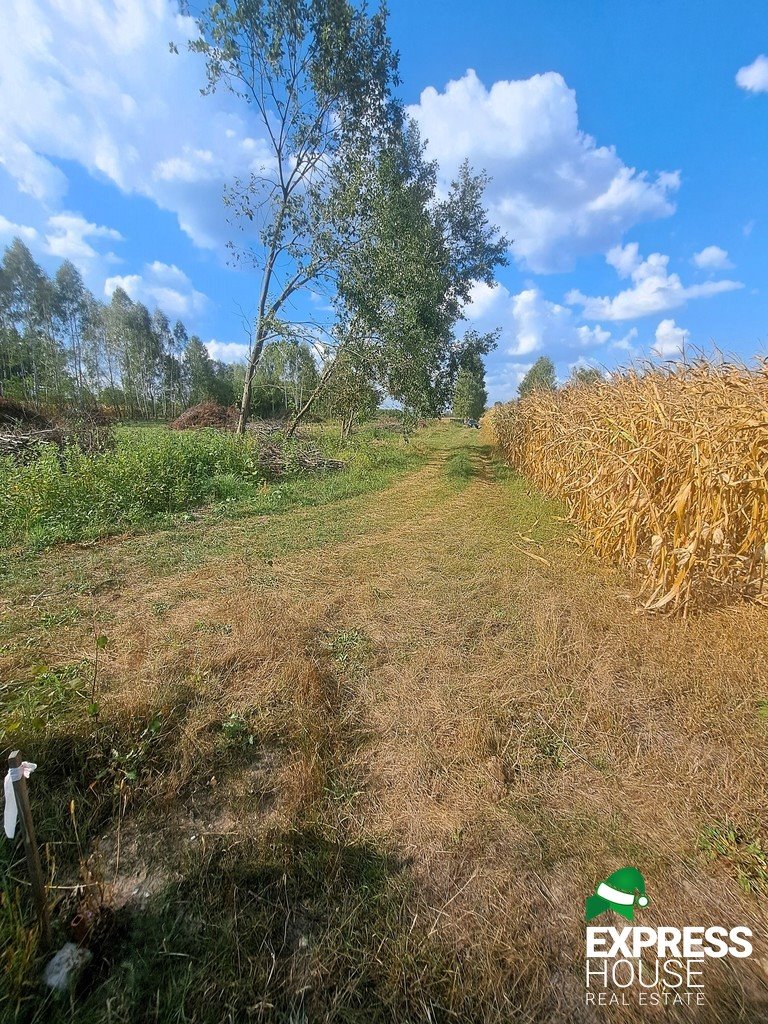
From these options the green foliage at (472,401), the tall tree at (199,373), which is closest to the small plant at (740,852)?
the green foliage at (472,401)

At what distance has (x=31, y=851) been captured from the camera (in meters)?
1.22

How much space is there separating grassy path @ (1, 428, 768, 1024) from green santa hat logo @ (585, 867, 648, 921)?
48mm

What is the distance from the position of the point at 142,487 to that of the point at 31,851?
6.15 metres

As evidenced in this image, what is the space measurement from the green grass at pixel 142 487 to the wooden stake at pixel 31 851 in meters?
4.78

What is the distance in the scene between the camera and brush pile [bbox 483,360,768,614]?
10.5ft

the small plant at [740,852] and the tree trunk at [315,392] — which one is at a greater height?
the tree trunk at [315,392]

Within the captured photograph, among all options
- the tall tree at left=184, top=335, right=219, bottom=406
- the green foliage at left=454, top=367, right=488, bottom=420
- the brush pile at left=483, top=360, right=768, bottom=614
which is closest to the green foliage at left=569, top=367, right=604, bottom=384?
the brush pile at left=483, top=360, right=768, bottom=614

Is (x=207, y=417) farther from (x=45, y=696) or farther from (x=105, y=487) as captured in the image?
(x=45, y=696)

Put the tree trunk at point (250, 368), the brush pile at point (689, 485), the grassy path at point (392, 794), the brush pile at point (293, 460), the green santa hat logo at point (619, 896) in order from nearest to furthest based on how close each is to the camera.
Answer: the grassy path at point (392, 794), the green santa hat logo at point (619, 896), the brush pile at point (689, 485), the brush pile at point (293, 460), the tree trunk at point (250, 368)

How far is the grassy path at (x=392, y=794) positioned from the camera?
4.30 feet

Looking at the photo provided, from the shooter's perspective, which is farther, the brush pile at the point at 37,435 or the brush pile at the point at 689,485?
the brush pile at the point at 37,435

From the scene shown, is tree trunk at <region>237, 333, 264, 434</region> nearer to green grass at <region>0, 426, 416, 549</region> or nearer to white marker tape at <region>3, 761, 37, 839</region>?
green grass at <region>0, 426, 416, 549</region>

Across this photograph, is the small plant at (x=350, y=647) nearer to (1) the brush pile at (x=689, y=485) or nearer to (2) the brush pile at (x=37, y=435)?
(1) the brush pile at (x=689, y=485)

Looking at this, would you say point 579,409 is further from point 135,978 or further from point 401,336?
point 135,978
